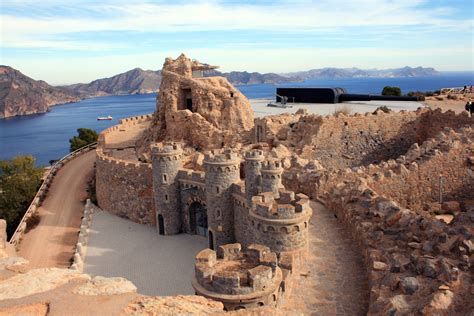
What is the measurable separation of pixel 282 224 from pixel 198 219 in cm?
1143

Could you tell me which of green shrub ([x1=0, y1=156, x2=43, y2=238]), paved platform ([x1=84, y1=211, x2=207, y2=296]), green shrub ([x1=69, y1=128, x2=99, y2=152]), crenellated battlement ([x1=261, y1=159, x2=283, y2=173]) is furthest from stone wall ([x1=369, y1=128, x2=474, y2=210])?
green shrub ([x1=69, y1=128, x2=99, y2=152])

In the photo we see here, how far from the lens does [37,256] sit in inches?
921

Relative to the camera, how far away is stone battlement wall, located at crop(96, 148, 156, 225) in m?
25.9

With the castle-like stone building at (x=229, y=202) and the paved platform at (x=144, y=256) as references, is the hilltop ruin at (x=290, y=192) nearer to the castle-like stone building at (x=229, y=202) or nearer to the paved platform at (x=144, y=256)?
the castle-like stone building at (x=229, y=202)

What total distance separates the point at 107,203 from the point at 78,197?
14.5 ft

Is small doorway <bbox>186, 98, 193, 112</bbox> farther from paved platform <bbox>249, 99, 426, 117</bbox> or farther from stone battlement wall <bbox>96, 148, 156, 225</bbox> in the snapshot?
stone battlement wall <bbox>96, 148, 156, 225</bbox>

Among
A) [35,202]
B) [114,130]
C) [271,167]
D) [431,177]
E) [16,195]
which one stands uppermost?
[114,130]

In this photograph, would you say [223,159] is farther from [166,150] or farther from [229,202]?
[166,150]

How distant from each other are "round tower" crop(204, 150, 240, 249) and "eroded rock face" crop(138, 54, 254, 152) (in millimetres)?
9394

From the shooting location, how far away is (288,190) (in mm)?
18906

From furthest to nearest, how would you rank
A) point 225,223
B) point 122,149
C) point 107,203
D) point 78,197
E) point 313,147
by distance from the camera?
point 122,149, point 78,197, point 107,203, point 313,147, point 225,223

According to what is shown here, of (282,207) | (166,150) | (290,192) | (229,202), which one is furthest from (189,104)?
(282,207)

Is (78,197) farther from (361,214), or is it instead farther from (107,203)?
(361,214)

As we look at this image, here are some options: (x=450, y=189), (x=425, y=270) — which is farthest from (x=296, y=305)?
(x=450, y=189)
